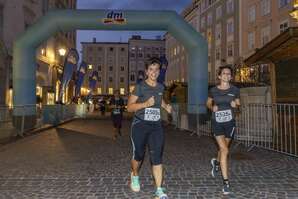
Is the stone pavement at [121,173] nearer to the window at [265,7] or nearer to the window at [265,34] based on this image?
the window at [265,34]

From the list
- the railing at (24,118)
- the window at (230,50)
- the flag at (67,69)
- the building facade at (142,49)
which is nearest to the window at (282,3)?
the window at (230,50)

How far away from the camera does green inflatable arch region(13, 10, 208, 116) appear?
54.9ft

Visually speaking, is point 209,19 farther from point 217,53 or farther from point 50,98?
point 50,98

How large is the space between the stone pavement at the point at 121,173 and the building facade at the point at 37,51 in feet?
32.6

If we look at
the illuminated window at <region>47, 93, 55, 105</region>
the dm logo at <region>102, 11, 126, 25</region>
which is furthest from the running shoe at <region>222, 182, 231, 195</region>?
the illuminated window at <region>47, 93, 55, 105</region>

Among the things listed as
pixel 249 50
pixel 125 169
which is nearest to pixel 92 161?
pixel 125 169

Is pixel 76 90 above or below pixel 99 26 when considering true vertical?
below

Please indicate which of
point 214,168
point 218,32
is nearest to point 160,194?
point 214,168

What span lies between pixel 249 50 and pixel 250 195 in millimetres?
32842

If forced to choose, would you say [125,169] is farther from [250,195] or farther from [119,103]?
[119,103]

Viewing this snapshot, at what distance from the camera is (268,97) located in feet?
41.6

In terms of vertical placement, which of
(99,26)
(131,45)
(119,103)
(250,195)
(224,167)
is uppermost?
(131,45)

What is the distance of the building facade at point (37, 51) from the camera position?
78.2ft

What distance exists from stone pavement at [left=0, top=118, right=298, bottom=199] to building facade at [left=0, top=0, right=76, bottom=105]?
9925 mm
